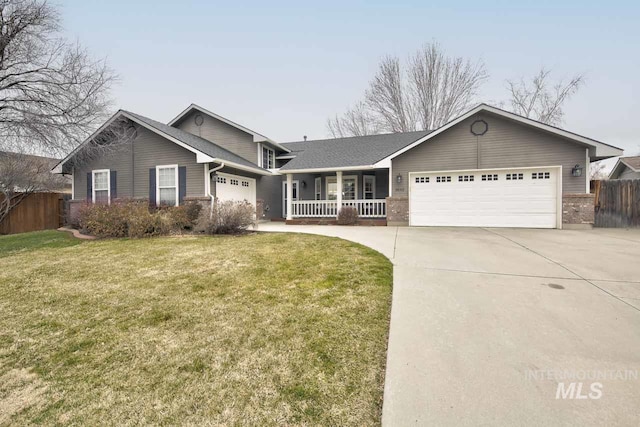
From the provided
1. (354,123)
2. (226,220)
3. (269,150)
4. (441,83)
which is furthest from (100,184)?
(441,83)

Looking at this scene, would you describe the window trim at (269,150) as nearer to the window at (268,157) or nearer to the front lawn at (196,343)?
the window at (268,157)

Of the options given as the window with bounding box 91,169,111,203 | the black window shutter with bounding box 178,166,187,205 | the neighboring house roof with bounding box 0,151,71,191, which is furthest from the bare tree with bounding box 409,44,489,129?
the neighboring house roof with bounding box 0,151,71,191

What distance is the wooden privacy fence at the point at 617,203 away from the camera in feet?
35.0

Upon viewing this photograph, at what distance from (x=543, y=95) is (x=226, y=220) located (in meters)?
25.2

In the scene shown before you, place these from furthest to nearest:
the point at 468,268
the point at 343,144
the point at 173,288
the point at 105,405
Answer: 1. the point at 343,144
2. the point at 468,268
3. the point at 173,288
4. the point at 105,405

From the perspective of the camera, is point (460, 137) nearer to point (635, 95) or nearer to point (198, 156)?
point (198, 156)

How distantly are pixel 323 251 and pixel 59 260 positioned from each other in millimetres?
5853

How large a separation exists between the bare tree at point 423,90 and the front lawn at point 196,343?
20.4 meters

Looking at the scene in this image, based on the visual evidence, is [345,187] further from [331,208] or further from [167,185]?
[167,185]

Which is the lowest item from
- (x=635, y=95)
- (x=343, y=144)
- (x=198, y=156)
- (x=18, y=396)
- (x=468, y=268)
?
(x=18, y=396)

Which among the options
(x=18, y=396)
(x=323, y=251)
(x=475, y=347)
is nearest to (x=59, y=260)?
(x=18, y=396)

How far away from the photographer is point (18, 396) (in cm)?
206

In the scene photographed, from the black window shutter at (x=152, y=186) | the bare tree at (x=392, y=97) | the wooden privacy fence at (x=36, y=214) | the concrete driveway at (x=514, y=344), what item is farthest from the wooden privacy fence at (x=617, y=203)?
the wooden privacy fence at (x=36, y=214)

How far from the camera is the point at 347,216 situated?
12.9 m
